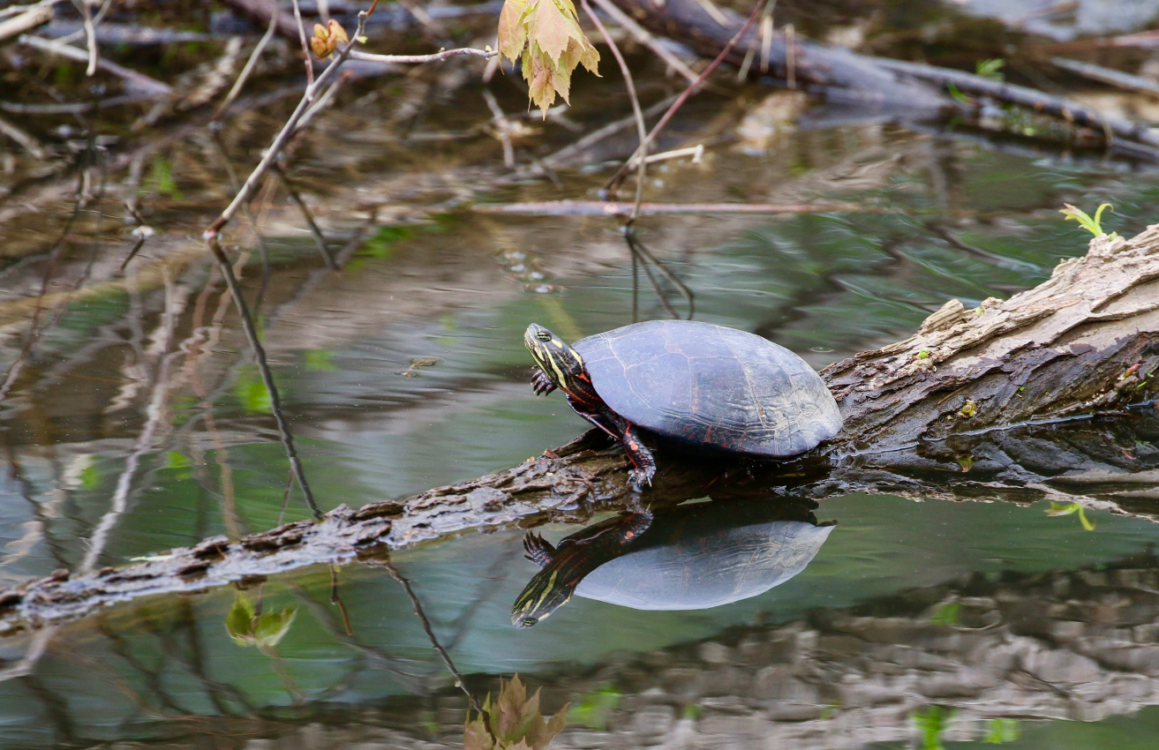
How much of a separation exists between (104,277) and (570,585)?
3761 mm

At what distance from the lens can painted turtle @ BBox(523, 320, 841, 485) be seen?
3551 mm

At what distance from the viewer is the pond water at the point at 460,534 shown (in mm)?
2805

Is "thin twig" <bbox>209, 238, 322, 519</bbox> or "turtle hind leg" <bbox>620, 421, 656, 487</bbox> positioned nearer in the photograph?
"turtle hind leg" <bbox>620, 421, 656, 487</bbox>

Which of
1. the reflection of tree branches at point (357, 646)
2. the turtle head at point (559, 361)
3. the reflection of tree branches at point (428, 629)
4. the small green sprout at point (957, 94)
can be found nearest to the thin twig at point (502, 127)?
the small green sprout at point (957, 94)

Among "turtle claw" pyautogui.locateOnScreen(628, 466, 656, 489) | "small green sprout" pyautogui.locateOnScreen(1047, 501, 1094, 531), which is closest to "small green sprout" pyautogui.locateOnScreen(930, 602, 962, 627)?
"small green sprout" pyautogui.locateOnScreen(1047, 501, 1094, 531)

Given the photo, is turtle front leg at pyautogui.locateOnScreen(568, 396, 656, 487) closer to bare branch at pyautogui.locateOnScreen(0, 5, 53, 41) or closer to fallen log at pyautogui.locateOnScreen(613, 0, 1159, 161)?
bare branch at pyautogui.locateOnScreen(0, 5, 53, 41)

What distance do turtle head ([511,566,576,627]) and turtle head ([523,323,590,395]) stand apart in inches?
28.0

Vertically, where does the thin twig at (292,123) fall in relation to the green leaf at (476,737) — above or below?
above

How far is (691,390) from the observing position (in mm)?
3582

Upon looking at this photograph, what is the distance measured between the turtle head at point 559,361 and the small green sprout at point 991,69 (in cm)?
747

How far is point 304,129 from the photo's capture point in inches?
344

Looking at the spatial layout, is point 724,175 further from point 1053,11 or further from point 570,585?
point 1053,11

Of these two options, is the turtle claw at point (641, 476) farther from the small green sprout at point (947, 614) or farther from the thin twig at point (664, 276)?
the thin twig at point (664, 276)

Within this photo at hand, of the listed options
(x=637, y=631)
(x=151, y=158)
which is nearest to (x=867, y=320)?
(x=637, y=631)
